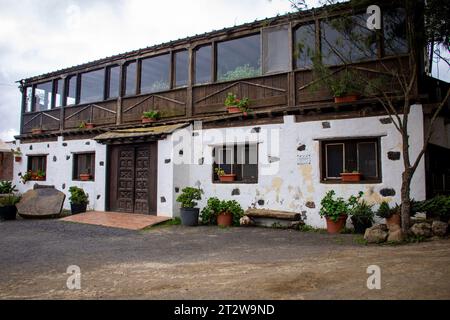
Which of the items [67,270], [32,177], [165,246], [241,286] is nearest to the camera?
[241,286]

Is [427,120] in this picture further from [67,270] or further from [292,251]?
[67,270]

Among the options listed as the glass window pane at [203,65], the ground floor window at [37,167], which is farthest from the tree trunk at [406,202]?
the ground floor window at [37,167]

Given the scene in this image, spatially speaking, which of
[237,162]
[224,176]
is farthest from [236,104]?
[224,176]

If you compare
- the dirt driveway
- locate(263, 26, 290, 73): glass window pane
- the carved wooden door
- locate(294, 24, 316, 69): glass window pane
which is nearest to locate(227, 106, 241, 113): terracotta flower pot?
locate(263, 26, 290, 73): glass window pane

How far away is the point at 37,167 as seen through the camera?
15.6 metres

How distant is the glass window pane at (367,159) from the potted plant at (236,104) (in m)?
3.33

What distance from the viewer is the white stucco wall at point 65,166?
12242mm

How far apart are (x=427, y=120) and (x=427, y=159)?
1002 millimetres

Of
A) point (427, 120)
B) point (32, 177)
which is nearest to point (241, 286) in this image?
point (427, 120)

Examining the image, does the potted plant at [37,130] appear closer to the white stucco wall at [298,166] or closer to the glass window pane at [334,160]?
the white stucco wall at [298,166]

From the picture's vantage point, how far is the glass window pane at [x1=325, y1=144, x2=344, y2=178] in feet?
29.5

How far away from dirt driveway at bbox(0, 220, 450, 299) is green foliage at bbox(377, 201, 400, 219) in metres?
0.88
